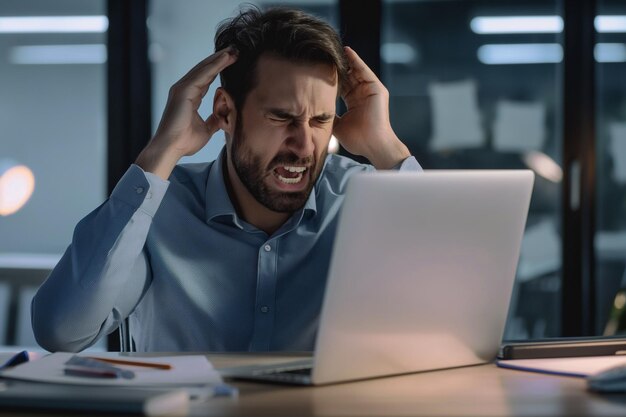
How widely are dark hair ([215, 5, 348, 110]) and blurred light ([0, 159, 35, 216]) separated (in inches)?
81.5

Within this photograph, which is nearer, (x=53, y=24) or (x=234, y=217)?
(x=234, y=217)

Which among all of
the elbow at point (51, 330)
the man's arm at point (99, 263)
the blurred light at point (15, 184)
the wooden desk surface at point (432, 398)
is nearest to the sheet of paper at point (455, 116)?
the blurred light at point (15, 184)

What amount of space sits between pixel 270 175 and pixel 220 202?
12cm

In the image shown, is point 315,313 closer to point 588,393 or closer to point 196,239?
Answer: point 196,239

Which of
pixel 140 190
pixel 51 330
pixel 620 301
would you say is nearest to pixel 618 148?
pixel 620 301

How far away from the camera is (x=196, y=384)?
1.18 metres

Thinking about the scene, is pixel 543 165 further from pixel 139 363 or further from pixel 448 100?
pixel 139 363

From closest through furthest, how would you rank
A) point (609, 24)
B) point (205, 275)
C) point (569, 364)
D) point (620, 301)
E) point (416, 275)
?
point (416, 275), point (569, 364), point (205, 275), point (620, 301), point (609, 24)

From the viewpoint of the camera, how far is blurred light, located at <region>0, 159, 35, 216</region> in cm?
386

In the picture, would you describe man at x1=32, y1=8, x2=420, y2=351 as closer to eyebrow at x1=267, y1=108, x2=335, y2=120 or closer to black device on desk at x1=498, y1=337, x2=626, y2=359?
eyebrow at x1=267, y1=108, x2=335, y2=120

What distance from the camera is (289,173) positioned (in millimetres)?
1881

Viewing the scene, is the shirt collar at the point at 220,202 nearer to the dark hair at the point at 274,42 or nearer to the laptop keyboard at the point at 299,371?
the dark hair at the point at 274,42

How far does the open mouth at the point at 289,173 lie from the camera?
1870 mm

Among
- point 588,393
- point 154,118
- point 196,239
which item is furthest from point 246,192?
point 154,118
